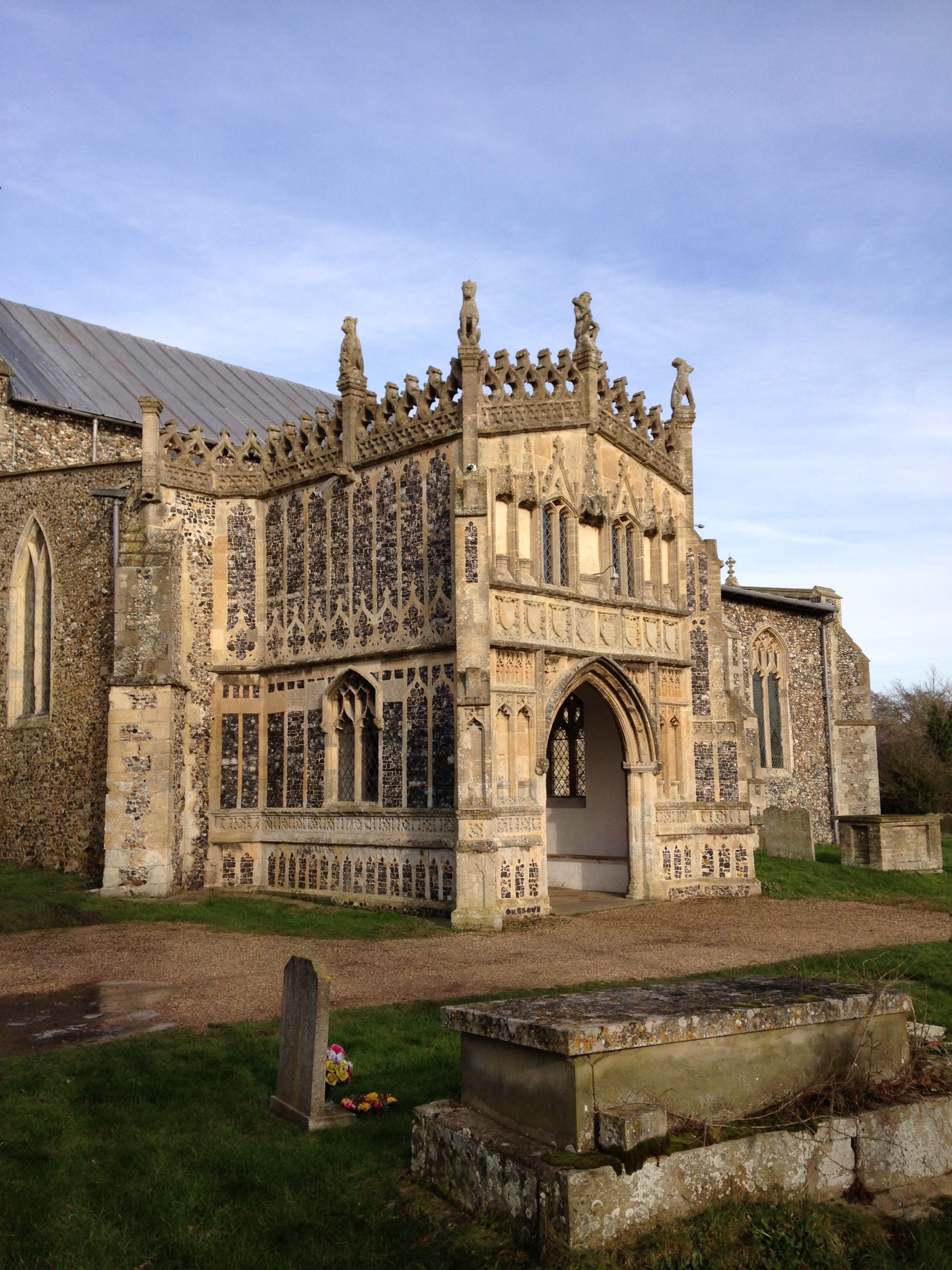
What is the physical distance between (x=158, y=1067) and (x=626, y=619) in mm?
12311

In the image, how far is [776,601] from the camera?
30.5 m

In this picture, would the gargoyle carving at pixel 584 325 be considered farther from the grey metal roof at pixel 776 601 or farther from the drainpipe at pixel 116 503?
the grey metal roof at pixel 776 601

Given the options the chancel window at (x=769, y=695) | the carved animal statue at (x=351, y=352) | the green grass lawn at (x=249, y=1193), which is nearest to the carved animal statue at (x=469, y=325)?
the carved animal statue at (x=351, y=352)

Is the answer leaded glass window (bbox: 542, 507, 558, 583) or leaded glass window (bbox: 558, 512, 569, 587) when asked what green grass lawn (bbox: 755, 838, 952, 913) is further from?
leaded glass window (bbox: 542, 507, 558, 583)

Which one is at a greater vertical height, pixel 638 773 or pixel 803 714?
pixel 803 714

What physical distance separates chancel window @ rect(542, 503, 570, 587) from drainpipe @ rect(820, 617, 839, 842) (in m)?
16.7

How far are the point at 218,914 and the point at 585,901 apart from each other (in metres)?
5.99

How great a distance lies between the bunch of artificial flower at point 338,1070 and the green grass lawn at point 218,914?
7.33m

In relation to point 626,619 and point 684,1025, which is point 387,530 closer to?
point 626,619

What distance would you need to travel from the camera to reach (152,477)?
1947 cm

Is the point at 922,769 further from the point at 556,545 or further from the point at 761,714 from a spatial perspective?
the point at 556,545

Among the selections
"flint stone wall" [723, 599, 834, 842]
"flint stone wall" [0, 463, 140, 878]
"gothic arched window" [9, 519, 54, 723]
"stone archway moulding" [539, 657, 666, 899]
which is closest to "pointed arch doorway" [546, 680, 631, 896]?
"stone archway moulding" [539, 657, 666, 899]

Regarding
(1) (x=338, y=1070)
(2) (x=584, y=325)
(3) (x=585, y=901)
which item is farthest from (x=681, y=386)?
(1) (x=338, y=1070)

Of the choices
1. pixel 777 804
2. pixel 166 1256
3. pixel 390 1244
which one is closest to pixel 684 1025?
pixel 390 1244
